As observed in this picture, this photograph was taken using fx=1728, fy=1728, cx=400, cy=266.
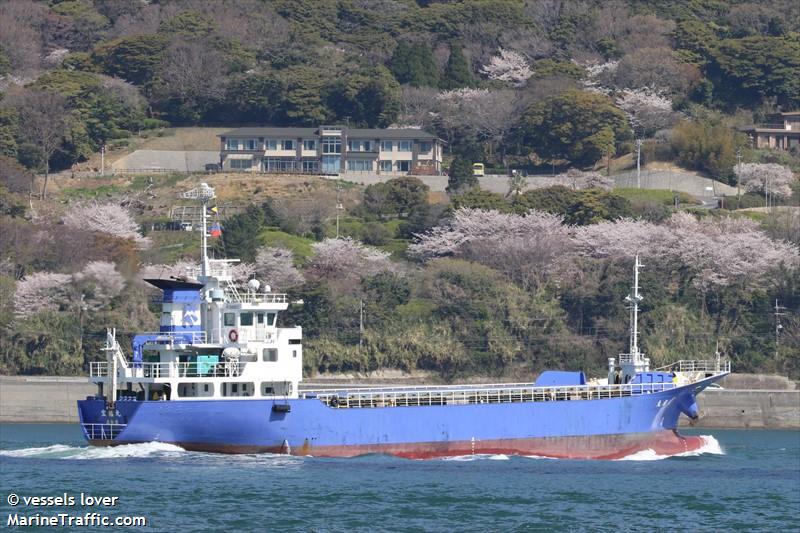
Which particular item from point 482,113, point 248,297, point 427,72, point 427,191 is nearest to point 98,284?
point 248,297

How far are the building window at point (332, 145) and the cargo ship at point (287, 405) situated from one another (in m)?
49.5

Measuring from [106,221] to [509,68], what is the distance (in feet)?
141

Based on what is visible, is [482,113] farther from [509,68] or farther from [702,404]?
[702,404]

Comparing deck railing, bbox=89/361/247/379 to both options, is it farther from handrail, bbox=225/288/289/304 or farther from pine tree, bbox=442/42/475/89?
pine tree, bbox=442/42/475/89

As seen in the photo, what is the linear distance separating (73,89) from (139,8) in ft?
90.0

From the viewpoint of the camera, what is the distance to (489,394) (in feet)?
187

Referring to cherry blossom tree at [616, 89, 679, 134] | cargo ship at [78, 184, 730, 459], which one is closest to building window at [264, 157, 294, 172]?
cherry blossom tree at [616, 89, 679, 134]

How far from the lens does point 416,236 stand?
3546 inches

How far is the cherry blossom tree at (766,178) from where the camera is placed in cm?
9944

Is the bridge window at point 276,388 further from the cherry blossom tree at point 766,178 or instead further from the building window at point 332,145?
the building window at point 332,145

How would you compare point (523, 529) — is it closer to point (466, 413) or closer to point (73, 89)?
point (466, 413)

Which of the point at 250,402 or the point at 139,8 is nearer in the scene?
the point at 250,402

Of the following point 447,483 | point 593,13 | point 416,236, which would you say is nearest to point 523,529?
point 447,483

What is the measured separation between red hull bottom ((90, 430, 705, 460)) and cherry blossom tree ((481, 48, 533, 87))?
66113 millimetres
